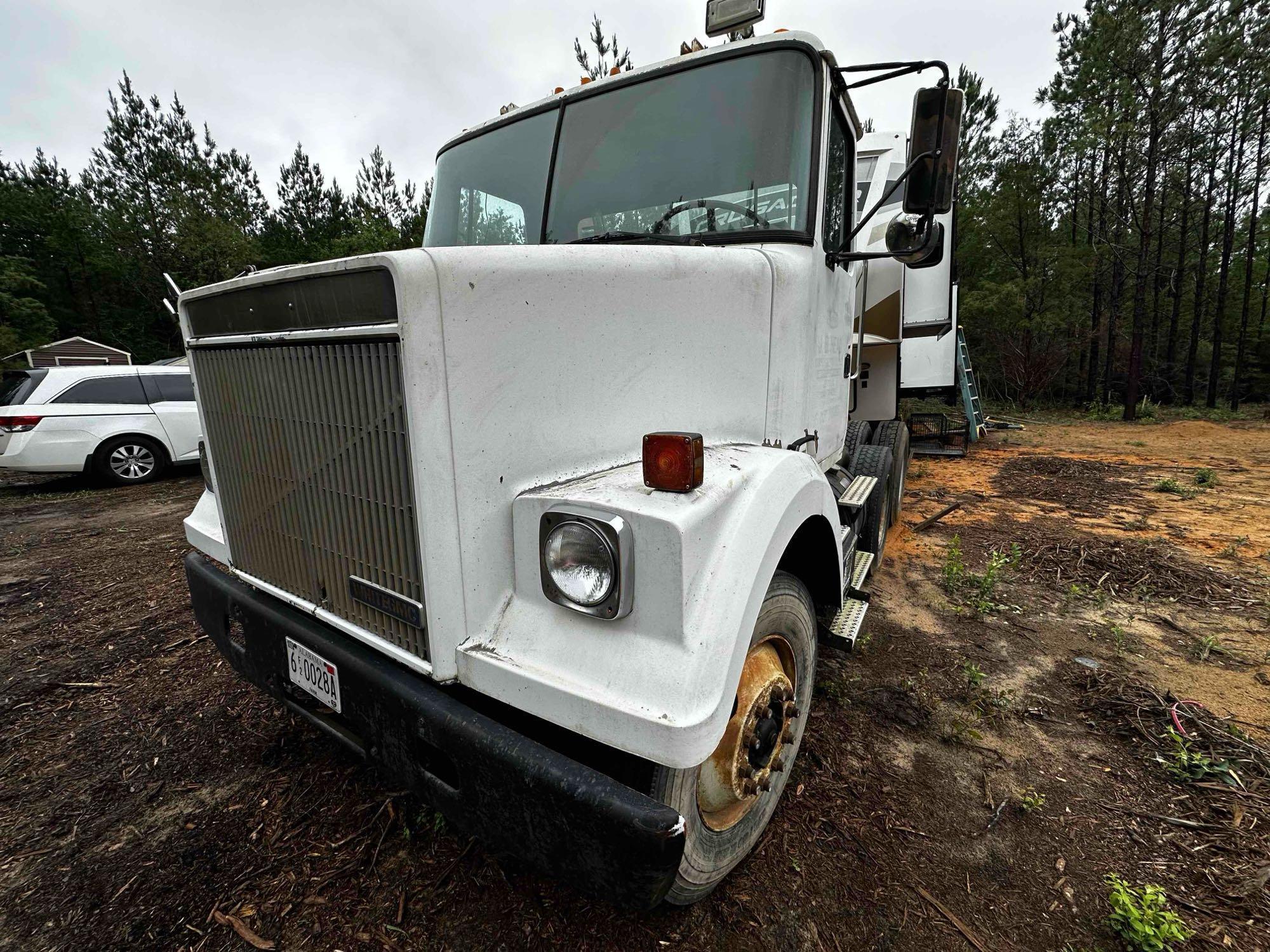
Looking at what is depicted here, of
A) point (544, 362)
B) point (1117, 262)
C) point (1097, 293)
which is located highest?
point (1117, 262)

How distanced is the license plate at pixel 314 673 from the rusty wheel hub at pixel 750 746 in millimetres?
1096

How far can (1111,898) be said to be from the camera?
1.78 meters

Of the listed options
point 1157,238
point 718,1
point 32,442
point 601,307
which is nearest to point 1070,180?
point 1157,238

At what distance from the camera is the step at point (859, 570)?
3.11m

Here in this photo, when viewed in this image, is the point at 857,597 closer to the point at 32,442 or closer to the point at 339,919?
the point at 339,919

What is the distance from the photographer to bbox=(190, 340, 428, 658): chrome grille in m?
1.39

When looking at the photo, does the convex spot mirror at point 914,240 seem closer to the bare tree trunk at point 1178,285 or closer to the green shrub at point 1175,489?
the green shrub at point 1175,489

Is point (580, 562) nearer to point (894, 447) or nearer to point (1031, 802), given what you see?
point (1031, 802)

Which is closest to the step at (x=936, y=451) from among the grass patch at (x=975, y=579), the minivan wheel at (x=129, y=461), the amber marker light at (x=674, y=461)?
the grass patch at (x=975, y=579)

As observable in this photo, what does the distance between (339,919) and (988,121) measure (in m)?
29.8

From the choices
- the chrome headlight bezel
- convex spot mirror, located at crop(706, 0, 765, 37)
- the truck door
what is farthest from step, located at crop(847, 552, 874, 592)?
convex spot mirror, located at crop(706, 0, 765, 37)

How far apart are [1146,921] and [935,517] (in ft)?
16.3

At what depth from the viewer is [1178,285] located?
21594mm

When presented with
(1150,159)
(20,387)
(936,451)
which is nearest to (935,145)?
(936,451)
